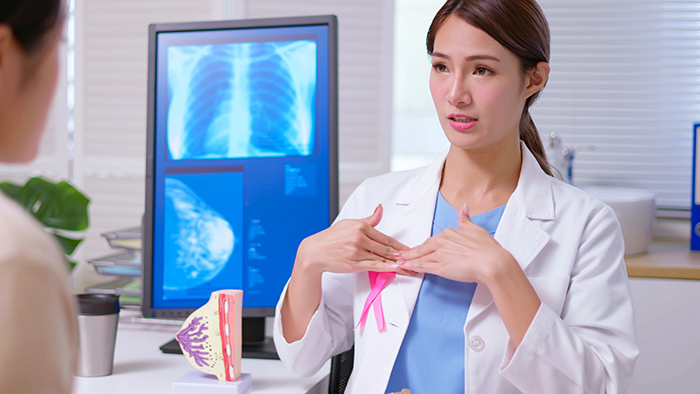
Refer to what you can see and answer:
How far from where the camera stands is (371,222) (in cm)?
124

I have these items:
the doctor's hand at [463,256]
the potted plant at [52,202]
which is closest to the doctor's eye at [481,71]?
the doctor's hand at [463,256]

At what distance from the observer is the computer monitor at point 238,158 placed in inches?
62.5

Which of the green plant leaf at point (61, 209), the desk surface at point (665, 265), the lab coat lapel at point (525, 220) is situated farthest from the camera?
the desk surface at point (665, 265)

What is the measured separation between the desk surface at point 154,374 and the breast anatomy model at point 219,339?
9 cm

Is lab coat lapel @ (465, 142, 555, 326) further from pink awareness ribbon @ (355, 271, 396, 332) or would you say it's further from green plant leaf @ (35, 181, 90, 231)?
green plant leaf @ (35, 181, 90, 231)

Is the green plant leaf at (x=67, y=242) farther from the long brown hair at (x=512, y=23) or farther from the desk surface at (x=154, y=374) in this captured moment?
the long brown hair at (x=512, y=23)

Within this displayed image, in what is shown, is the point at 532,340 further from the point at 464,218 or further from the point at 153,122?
the point at 153,122

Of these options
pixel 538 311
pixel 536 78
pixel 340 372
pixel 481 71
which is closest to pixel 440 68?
pixel 481 71

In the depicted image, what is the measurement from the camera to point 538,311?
3.50ft

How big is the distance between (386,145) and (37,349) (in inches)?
84.8

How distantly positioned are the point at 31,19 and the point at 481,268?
2.70 ft

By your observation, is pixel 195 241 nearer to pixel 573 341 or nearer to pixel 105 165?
pixel 573 341

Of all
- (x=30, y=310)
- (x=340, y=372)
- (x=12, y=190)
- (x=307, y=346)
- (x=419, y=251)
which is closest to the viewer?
(x=30, y=310)

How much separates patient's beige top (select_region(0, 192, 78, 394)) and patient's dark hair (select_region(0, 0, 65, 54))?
119 mm
